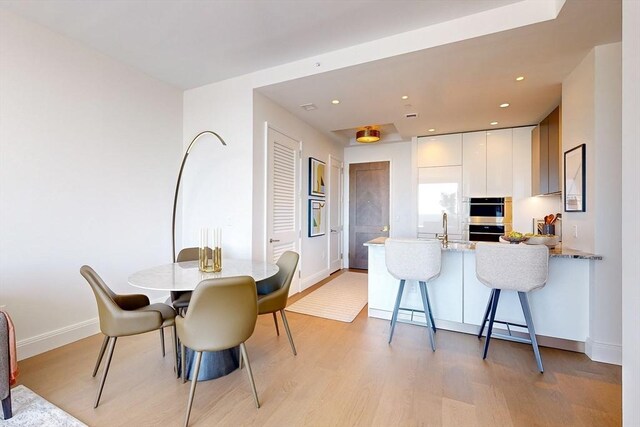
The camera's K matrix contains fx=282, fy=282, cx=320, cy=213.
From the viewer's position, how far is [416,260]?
99.6 inches

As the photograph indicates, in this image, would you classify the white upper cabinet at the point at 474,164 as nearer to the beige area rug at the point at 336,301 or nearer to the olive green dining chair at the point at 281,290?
the beige area rug at the point at 336,301

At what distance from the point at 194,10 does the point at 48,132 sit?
166 centimetres

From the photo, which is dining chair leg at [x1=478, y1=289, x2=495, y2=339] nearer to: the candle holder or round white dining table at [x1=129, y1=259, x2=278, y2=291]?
round white dining table at [x1=129, y1=259, x2=278, y2=291]

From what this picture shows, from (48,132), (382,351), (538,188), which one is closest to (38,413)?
(48,132)

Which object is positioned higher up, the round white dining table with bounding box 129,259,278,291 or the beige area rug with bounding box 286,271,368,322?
the round white dining table with bounding box 129,259,278,291

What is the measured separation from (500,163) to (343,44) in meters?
3.25

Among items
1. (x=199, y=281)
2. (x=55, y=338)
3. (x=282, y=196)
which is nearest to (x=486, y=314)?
(x=199, y=281)

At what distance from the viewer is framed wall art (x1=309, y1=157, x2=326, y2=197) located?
4.57 meters

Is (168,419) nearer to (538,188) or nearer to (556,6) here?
(556,6)

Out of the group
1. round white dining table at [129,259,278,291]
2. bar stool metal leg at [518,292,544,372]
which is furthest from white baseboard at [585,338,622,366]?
round white dining table at [129,259,278,291]

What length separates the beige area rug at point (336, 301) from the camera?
11.0 ft

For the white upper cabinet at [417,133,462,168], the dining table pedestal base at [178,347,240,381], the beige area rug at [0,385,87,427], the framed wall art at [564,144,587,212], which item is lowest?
the beige area rug at [0,385,87,427]

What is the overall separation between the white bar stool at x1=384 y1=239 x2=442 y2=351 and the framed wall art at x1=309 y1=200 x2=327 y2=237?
6.82 feet
